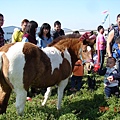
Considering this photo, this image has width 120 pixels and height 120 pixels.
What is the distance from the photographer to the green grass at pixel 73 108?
4402 mm

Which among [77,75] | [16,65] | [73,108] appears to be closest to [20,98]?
[16,65]

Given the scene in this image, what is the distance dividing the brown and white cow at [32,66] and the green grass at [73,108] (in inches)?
12.5

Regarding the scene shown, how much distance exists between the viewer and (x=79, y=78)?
7172mm

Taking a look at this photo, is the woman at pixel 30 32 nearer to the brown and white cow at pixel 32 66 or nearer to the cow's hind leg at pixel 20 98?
the brown and white cow at pixel 32 66

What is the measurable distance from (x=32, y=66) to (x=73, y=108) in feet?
5.84

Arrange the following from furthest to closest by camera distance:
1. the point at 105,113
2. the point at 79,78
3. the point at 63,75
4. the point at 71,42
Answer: the point at 79,78, the point at 71,42, the point at 63,75, the point at 105,113

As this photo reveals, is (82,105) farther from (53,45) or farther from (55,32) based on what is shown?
(55,32)

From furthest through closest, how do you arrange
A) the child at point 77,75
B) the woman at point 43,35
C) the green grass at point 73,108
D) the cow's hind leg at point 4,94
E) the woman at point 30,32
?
the child at point 77,75
the woman at point 43,35
the woman at point 30,32
the cow's hind leg at point 4,94
the green grass at point 73,108

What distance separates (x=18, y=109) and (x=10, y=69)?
0.80 m

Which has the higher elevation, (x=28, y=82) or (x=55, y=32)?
(x=55, y=32)

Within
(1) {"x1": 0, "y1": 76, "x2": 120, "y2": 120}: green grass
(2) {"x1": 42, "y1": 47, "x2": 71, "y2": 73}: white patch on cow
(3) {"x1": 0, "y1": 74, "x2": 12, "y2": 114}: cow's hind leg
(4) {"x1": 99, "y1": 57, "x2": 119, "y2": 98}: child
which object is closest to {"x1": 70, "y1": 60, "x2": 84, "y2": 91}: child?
(1) {"x1": 0, "y1": 76, "x2": 120, "y2": 120}: green grass

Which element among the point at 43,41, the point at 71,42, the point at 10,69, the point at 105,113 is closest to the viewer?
the point at 10,69

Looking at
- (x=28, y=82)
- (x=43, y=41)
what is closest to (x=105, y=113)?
(x=28, y=82)

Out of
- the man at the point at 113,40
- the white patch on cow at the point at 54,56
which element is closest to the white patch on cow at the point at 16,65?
the white patch on cow at the point at 54,56
